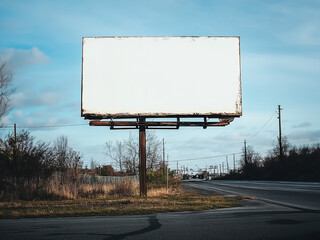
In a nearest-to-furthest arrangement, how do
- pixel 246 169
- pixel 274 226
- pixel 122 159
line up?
1. pixel 274 226
2. pixel 122 159
3. pixel 246 169

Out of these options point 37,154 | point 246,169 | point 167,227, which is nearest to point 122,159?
point 37,154

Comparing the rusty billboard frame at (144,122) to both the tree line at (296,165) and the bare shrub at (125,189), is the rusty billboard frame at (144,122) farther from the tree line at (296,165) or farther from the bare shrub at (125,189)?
the tree line at (296,165)

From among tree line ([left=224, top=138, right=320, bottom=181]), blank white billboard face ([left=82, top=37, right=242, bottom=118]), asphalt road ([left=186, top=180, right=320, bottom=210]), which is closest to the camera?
asphalt road ([left=186, top=180, right=320, bottom=210])

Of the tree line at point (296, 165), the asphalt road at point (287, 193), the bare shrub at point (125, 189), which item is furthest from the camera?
the tree line at point (296, 165)

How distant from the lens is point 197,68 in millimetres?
20906

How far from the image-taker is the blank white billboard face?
2044 centimetres

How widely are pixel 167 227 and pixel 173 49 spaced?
14882 mm

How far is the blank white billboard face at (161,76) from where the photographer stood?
20.4 m

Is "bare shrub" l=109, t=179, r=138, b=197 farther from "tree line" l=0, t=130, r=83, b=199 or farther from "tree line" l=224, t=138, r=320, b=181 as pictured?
"tree line" l=224, t=138, r=320, b=181

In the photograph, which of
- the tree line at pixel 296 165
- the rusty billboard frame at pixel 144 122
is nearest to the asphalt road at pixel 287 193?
the rusty billboard frame at pixel 144 122

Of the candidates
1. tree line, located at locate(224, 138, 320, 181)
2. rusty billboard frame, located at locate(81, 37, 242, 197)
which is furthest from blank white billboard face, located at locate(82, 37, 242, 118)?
tree line, located at locate(224, 138, 320, 181)

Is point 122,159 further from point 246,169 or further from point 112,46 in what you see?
point 246,169

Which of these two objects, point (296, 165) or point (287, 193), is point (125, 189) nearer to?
point (287, 193)

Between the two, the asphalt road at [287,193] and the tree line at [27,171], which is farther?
the tree line at [27,171]
